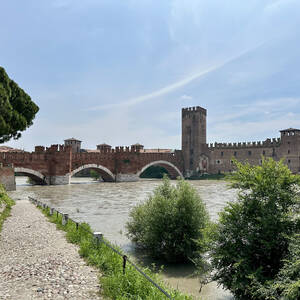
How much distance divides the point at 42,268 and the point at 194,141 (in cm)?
5537

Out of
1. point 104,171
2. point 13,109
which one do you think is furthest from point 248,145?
point 13,109

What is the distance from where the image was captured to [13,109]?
14.2 meters

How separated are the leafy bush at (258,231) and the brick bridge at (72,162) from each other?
105ft

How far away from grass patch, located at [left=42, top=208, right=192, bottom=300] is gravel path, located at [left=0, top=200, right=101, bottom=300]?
180 millimetres

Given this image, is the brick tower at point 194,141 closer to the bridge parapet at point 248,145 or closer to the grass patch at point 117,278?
the bridge parapet at point 248,145

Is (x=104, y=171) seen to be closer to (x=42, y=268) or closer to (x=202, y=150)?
(x=202, y=150)

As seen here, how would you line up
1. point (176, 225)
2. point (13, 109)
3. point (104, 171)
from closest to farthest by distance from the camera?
point (176, 225) → point (13, 109) → point (104, 171)

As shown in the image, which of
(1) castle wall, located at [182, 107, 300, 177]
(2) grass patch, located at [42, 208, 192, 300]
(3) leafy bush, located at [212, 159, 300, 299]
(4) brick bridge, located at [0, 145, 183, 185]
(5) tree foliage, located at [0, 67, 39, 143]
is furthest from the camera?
(1) castle wall, located at [182, 107, 300, 177]

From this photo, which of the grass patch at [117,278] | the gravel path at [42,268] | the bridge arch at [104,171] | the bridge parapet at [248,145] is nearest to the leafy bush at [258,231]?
the grass patch at [117,278]

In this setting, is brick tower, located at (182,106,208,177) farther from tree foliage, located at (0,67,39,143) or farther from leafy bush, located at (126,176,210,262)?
leafy bush, located at (126,176,210,262)

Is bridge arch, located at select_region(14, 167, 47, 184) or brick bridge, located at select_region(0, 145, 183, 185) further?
brick bridge, located at select_region(0, 145, 183, 185)

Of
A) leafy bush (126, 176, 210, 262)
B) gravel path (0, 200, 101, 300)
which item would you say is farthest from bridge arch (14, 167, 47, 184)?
leafy bush (126, 176, 210, 262)

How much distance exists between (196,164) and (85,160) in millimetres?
26627

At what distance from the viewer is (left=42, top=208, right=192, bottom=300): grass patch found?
4.64 meters
